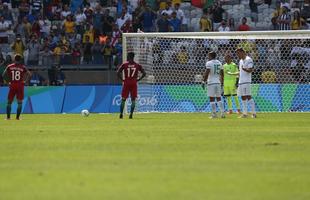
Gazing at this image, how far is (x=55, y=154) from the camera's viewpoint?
14.3m

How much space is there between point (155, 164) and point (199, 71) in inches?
863

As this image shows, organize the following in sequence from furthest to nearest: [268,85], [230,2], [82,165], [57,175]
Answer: [230,2]
[268,85]
[82,165]
[57,175]

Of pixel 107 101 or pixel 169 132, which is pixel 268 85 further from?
pixel 169 132

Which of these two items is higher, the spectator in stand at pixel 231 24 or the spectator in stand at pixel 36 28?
the spectator in stand at pixel 231 24

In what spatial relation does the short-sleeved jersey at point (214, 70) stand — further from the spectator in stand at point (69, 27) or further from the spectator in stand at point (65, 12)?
the spectator in stand at point (65, 12)

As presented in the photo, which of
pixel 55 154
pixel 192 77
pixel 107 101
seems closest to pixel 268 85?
pixel 192 77

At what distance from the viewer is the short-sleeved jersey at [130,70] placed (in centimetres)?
2811

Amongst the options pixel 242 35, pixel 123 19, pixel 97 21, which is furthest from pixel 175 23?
pixel 242 35

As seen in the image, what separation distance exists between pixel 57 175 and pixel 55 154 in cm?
281

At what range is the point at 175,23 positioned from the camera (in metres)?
38.6

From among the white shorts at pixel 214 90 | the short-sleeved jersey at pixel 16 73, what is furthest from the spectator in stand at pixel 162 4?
the short-sleeved jersey at pixel 16 73

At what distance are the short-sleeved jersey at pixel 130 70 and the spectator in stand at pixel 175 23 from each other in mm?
10428

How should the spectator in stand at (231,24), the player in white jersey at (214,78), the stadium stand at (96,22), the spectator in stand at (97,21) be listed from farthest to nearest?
the spectator in stand at (97,21) → the spectator in stand at (231,24) → the stadium stand at (96,22) → the player in white jersey at (214,78)

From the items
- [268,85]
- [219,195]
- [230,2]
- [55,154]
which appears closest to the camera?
[219,195]
